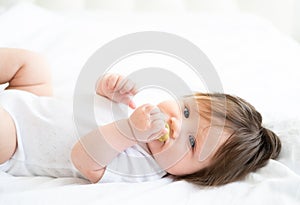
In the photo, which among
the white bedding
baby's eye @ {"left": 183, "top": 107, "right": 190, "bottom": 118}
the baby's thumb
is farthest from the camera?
the baby's thumb

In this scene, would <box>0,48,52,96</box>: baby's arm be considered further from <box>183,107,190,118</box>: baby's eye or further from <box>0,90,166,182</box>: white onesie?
<box>183,107,190,118</box>: baby's eye

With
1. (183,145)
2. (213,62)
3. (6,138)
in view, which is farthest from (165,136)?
(213,62)

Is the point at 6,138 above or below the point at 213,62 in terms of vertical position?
below

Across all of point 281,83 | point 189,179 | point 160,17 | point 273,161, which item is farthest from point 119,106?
point 160,17

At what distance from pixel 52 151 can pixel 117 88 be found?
0.61 feet

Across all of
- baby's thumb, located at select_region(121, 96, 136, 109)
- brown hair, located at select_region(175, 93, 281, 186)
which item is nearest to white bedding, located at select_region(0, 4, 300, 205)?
brown hair, located at select_region(175, 93, 281, 186)

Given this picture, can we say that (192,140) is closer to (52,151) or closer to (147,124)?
(147,124)

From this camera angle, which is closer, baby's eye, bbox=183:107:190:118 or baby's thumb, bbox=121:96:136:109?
baby's eye, bbox=183:107:190:118

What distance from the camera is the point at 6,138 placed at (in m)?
0.82

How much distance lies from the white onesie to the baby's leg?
0.01 meters

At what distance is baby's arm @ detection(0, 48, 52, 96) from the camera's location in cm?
96

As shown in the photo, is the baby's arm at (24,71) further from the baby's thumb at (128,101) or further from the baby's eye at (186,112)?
the baby's eye at (186,112)

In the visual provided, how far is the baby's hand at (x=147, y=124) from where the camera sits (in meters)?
0.77

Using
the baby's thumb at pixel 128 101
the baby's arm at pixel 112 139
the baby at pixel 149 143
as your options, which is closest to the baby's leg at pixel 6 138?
the baby at pixel 149 143
